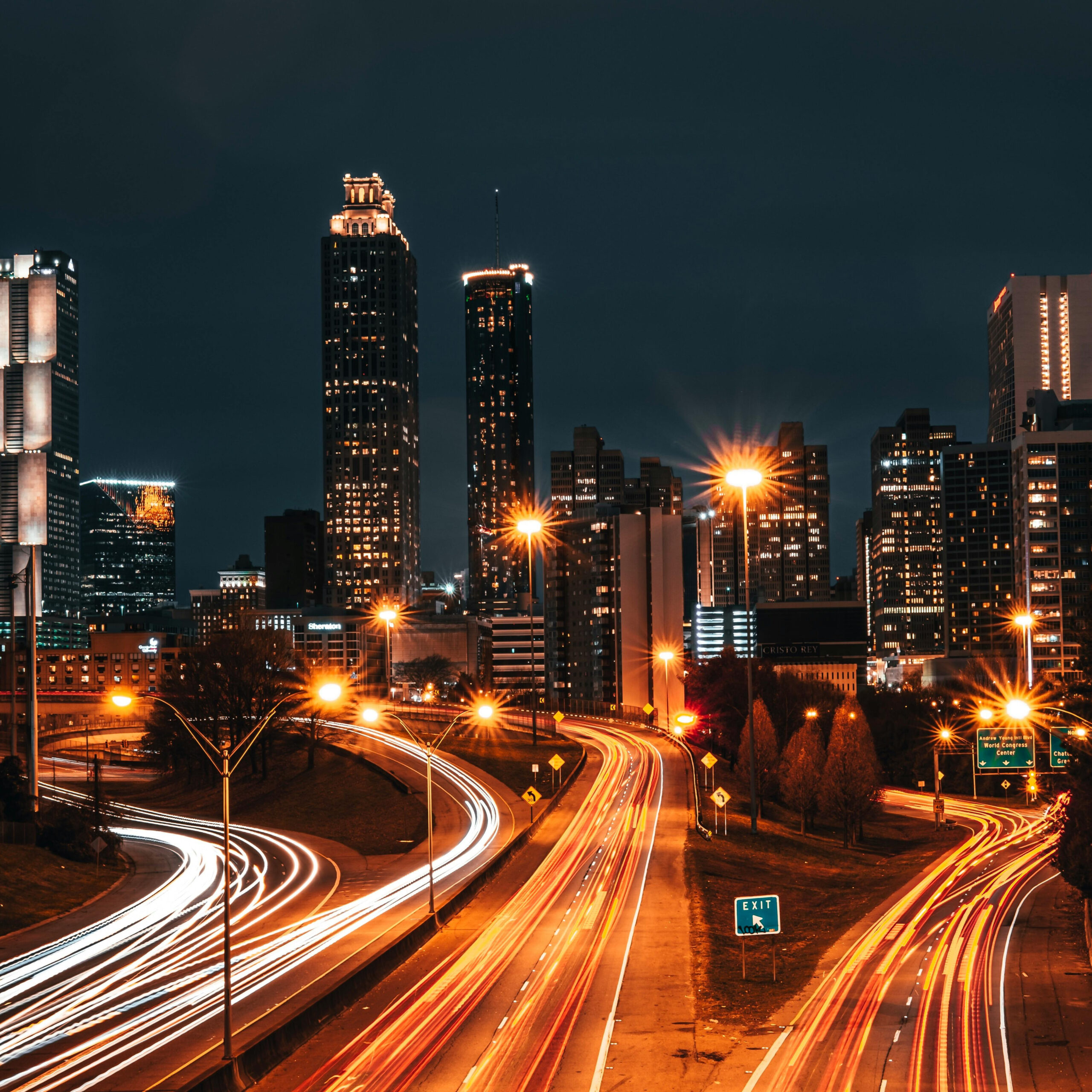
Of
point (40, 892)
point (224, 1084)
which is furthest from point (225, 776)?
point (40, 892)

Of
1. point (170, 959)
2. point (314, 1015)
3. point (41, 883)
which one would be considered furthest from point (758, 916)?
point (41, 883)

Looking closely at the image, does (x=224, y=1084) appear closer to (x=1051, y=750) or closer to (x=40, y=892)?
(x=40, y=892)

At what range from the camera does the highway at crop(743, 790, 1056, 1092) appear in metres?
28.0

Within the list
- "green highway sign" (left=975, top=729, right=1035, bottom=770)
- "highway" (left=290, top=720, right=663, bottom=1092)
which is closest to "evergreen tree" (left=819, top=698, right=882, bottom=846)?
"green highway sign" (left=975, top=729, right=1035, bottom=770)

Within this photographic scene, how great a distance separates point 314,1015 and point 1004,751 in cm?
4562

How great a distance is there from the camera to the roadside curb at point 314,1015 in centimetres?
2728

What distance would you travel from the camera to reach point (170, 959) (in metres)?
43.4

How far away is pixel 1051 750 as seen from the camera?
188 feet

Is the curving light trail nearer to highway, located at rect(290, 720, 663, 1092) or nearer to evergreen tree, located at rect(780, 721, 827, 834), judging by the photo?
highway, located at rect(290, 720, 663, 1092)

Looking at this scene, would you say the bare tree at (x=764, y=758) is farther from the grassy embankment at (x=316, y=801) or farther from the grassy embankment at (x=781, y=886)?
the grassy embankment at (x=316, y=801)

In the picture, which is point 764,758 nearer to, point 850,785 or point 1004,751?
point 850,785

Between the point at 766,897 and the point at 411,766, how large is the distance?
63932 mm

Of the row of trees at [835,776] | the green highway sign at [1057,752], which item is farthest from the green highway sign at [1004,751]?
the row of trees at [835,776]

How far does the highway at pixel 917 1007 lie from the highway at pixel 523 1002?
15.7ft
